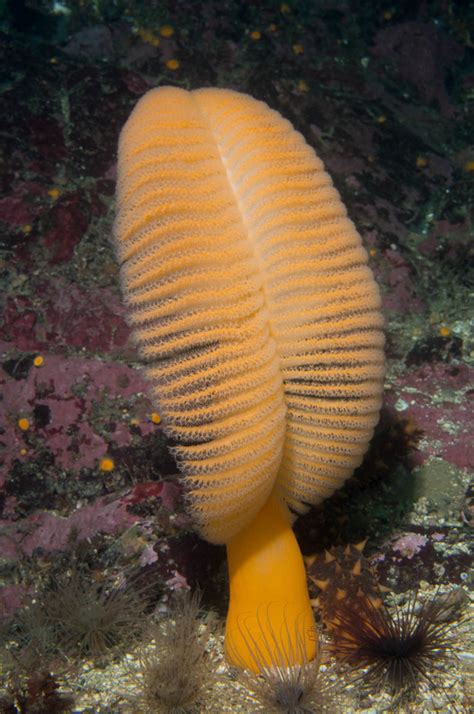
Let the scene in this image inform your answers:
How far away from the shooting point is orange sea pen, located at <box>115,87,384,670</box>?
2.26 metres

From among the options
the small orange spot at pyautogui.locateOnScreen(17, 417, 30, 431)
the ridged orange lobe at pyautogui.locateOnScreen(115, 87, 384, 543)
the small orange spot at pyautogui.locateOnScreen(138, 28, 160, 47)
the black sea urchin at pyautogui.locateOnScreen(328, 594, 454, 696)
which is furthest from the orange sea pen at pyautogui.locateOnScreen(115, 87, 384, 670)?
the small orange spot at pyautogui.locateOnScreen(138, 28, 160, 47)

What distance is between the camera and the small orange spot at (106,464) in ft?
10.9

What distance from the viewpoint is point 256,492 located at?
2.43 m

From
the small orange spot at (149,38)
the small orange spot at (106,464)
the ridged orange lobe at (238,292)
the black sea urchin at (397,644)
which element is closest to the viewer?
the ridged orange lobe at (238,292)

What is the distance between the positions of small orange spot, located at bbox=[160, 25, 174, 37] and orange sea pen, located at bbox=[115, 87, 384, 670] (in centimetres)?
323

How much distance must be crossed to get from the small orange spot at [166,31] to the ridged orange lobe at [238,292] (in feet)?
10.8

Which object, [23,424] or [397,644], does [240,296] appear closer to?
[397,644]

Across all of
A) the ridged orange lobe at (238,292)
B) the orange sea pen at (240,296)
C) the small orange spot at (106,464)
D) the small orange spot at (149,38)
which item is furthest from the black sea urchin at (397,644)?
the small orange spot at (149,38)

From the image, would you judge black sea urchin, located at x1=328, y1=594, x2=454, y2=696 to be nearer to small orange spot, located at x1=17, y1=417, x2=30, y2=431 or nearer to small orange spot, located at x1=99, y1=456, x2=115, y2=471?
small orange spot, located at x1=99, y1=456, x2=115, y2=471

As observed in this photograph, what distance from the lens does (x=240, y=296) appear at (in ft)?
7.43

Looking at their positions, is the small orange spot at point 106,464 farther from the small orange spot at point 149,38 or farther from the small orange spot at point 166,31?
the small orange spot at point 166,31

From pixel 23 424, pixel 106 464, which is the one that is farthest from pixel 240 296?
pixel 23 424

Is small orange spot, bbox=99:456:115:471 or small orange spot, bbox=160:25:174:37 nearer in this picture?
small orange spot, bbox=99:456:115:471

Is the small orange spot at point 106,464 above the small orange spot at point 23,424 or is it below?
below
